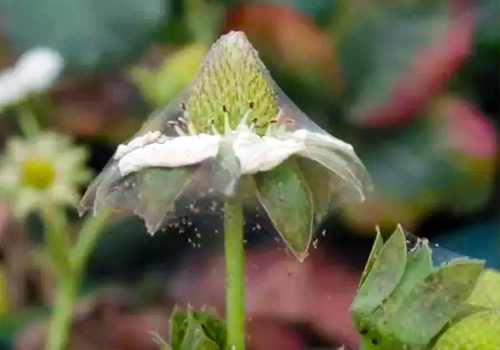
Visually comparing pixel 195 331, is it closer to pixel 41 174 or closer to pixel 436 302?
pixel 436 302

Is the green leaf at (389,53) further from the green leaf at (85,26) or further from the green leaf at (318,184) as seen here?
the green leaf at (318,184)

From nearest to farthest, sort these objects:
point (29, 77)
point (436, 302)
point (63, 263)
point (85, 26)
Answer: point (436, 302), point (63, 263), point (29, 77), point (85, 26)

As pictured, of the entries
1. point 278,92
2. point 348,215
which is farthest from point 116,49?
point 278,92

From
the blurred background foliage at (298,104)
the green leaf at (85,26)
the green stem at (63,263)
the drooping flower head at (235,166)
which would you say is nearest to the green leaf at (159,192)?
the drooping flower head at (235,166)

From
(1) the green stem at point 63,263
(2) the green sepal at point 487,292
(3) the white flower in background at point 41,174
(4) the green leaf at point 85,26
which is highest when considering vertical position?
(2) the green sepal at point 487,292

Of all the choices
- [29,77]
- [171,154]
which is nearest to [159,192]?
[171,154]

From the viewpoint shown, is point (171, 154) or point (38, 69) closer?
point (171, 154)

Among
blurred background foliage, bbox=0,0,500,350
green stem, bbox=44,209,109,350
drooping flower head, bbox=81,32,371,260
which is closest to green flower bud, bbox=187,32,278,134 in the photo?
drooping flower head, bbox=81,32,371,260

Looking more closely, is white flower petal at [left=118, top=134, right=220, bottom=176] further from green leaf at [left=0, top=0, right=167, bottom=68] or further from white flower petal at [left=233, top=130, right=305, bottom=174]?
green leaf at [left=0, top=0, right=167, bottom=68]
